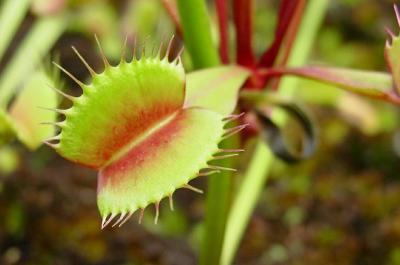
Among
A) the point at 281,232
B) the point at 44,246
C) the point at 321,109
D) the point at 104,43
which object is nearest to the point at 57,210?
the point at 44,246

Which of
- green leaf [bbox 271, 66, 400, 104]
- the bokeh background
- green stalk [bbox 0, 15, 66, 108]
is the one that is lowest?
the bokeh background

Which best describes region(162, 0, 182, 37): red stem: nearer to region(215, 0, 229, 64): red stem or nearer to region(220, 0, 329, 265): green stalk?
region(215, 0, 229, 64): red stem

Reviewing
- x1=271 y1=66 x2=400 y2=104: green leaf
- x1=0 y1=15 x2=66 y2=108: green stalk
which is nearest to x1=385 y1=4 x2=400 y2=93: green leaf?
x1=271 y1=66 x2=400 y2=104: green leaf

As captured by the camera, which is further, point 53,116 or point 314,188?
point 314,188

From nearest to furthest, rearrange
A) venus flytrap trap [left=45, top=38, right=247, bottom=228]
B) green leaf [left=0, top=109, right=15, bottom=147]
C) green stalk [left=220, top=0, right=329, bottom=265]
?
1. venus flytrap trap [left=45, top=38, right=247, bottom=228]
2. green leaf [left=0, top=109, right=15, bottom=147]
3. green stalk [left=220, top=0, right=329, bottom=265]

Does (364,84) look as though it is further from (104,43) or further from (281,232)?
(104,43)

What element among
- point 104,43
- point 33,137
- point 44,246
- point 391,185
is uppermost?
point 33,137
